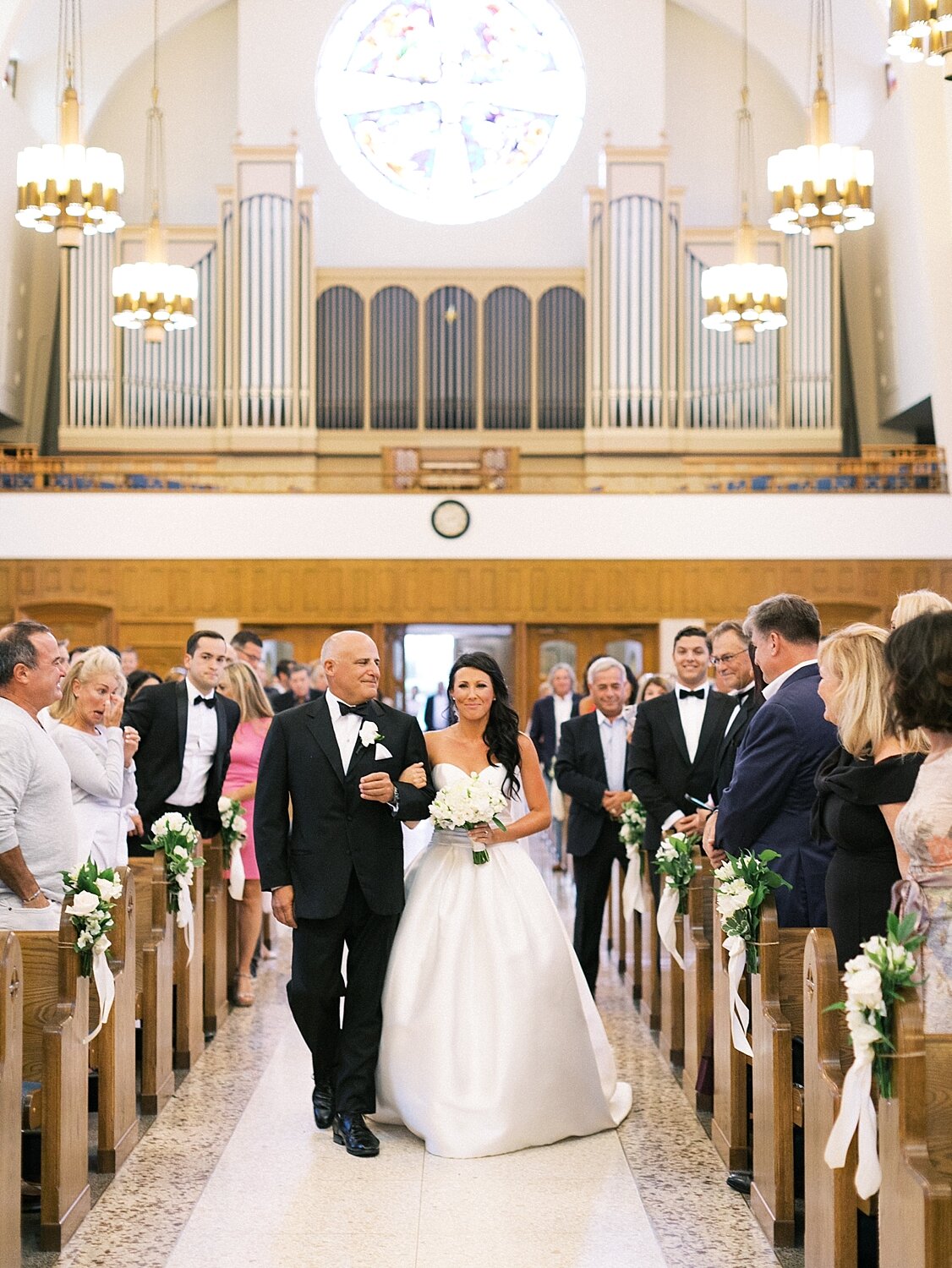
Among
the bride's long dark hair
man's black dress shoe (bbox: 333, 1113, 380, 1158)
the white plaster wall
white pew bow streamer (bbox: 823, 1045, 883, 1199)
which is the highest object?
the white plaster wall

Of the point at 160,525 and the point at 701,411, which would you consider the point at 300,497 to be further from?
the point at 701,411

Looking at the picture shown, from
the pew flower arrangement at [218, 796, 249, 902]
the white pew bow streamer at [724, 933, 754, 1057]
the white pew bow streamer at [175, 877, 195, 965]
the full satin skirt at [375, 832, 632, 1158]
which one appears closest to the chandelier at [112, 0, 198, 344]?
the pew flower arrangement at [218, 796, 249, 902]

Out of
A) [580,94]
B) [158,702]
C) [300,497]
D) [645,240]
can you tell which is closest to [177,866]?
[158,702]

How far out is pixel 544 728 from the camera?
12.7 m

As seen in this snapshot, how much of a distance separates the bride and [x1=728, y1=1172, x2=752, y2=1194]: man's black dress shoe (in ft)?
2.21

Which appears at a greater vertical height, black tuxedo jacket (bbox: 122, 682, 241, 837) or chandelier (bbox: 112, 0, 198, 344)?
chandelier (bbox: 112, 0, 198, 344)

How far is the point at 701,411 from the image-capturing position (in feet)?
63.0

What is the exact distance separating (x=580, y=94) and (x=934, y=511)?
7637 mm

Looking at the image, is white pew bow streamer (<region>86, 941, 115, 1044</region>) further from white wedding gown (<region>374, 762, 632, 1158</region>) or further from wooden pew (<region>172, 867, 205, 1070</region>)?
wooden pew (<region>172, 867, 205, 1070</region>)

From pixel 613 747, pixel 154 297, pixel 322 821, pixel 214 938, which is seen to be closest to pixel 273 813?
pixel 322 821

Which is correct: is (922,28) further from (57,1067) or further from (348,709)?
(57,1067)

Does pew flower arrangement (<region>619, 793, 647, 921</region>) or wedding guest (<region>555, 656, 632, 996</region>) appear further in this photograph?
pew flower arrangement (<region>619, 793, 647, 921</region>)

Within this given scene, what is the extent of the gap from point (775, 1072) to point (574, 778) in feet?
10.7

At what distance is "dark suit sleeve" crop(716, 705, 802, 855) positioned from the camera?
4.70 metres
